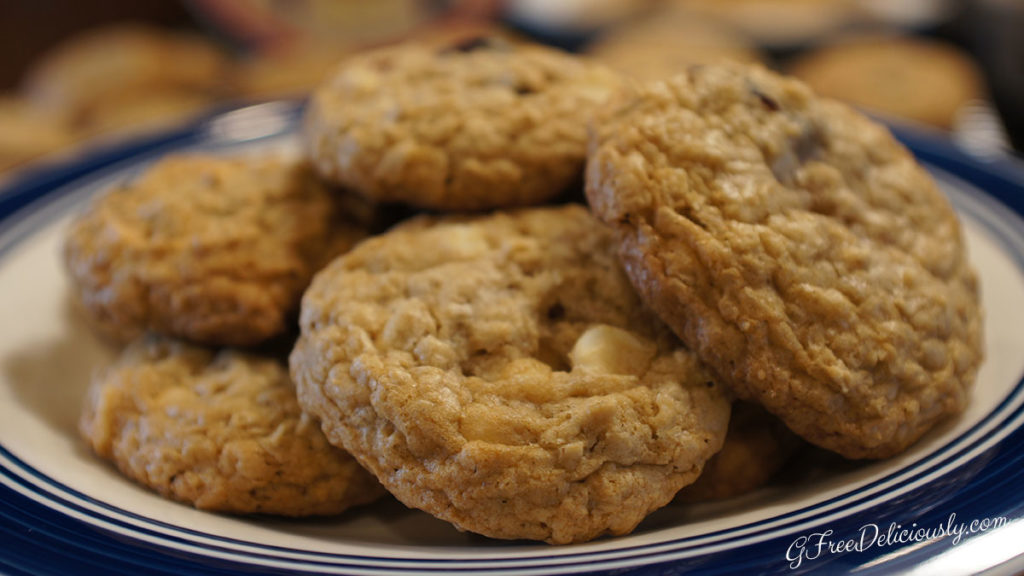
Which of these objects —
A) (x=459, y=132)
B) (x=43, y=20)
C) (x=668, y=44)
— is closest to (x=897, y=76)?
(x=668, y=44)

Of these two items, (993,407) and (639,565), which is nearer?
(639,565)

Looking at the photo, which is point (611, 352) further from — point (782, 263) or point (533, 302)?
point (782, 263)

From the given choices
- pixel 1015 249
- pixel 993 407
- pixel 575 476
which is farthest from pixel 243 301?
pixel 1015 249

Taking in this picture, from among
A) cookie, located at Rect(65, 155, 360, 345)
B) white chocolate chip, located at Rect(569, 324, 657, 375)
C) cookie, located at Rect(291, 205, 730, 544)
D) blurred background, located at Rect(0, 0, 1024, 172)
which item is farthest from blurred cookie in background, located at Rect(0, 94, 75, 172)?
white chocolate chip, located at Rect(569, 324, 657, 375)

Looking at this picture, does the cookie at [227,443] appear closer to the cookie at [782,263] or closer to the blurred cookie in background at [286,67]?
the cookie at [782,263]

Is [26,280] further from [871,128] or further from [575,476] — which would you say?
[871,128]

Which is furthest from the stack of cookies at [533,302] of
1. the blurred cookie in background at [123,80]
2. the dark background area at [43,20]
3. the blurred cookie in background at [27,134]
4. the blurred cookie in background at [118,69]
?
the dark background area at [43,20]
